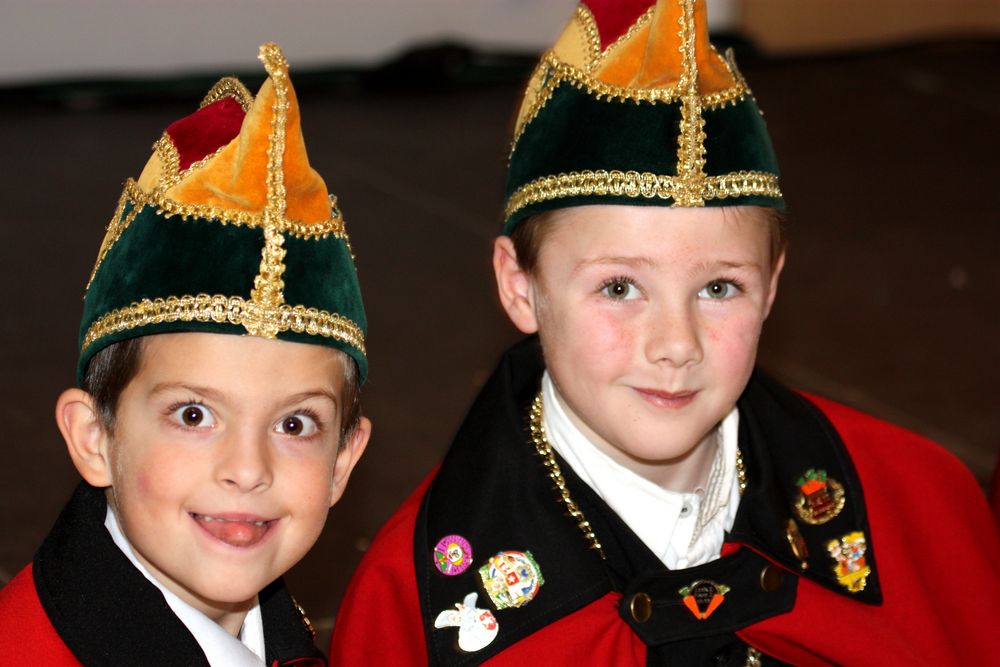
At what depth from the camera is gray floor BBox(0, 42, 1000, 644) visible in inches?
127

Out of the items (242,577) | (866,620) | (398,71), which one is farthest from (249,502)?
(398,71)

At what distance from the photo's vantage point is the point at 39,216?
4.20 metres

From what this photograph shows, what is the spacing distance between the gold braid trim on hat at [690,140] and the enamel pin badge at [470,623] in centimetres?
54

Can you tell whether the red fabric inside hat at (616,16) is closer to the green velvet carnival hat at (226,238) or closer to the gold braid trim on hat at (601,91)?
the gold braid trim on hat at (601,91)

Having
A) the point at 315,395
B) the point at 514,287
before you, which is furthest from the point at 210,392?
the point at 514,287

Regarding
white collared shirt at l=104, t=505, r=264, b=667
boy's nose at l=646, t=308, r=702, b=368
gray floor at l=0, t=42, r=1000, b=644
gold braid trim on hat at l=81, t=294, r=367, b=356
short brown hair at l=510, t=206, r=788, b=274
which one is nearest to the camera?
gold braid trim on hat at l=81, t=294, r=367, b=356

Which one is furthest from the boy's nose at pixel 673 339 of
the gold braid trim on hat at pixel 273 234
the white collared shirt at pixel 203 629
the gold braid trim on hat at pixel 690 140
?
the white collared shirt at pixel 203 629

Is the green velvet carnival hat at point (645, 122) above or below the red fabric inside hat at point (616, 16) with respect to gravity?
below

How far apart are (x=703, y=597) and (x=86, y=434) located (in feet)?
2.52

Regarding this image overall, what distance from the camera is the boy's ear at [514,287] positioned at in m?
1.94

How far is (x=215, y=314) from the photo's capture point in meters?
1.53

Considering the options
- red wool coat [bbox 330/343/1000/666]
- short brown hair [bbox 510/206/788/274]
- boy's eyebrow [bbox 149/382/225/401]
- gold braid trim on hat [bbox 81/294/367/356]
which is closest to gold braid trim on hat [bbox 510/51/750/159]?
short brown hair [bbox 510/206/788/274]

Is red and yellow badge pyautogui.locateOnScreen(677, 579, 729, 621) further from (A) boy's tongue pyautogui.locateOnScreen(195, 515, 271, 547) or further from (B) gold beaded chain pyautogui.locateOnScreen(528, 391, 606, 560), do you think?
(A) boy's tongue pyautogui.locateOnScreen(195, 515, 271, 547)

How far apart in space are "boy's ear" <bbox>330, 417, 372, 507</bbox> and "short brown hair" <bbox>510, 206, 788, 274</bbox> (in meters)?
0.32
